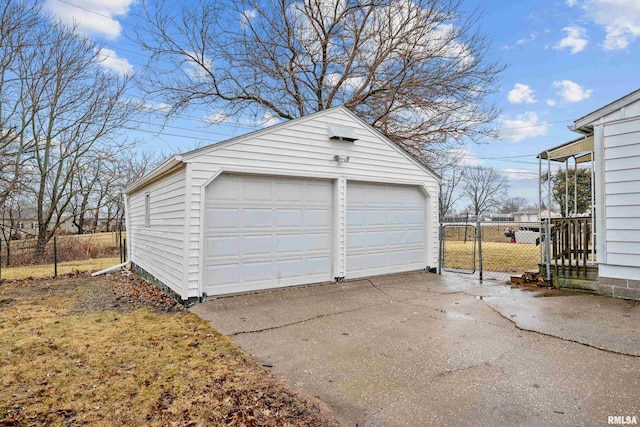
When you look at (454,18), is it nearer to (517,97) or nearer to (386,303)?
(517,97)

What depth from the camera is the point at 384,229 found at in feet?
26.1

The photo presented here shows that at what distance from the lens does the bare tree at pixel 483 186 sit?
47.7 meters

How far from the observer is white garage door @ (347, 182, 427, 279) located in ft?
24.5

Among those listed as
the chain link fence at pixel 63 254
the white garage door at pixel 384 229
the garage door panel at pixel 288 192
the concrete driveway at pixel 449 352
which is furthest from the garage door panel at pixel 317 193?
the chain link fence at pixel 63 254

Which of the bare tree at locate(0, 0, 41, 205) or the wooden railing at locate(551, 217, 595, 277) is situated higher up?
the bare tree at locate(0, 0, 41, 205)

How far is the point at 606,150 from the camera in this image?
5.64m

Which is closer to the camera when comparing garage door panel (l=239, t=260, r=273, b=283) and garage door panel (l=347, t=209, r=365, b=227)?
garage door panel (l=239, t=260, r=273, b=283)

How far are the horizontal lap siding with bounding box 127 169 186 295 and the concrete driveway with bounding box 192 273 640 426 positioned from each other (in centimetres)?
105

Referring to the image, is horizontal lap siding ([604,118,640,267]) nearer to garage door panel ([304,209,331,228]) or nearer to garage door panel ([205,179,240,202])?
garage door panel ([304,209,331,228])

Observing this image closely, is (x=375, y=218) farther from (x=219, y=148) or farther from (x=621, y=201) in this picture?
(x=621, y=201)

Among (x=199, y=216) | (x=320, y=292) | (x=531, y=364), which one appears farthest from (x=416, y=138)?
(x=531, y=364)

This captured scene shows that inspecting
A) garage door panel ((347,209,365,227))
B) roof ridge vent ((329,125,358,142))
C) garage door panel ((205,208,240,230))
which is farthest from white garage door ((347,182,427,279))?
garage door panel ((205,208,240,230))

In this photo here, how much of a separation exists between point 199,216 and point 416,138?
31.6ft

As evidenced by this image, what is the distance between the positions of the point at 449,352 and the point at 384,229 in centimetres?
455
